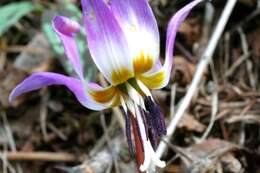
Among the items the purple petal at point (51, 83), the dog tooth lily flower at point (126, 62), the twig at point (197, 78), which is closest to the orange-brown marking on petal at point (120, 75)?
the dog tooth lily flower at point (126, 62)

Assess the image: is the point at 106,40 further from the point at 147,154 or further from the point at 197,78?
the point at 197,78

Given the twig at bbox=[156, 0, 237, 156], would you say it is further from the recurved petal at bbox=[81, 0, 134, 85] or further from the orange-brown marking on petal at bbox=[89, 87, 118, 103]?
the recurved petal at bbox=[81, 0, 134, 85]

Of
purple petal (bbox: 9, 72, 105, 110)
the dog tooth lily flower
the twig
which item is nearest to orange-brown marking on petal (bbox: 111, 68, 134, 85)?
the dog tooth lily flower

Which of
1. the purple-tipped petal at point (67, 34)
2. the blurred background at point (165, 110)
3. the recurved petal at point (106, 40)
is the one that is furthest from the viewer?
the blurred background at point (165, 110)

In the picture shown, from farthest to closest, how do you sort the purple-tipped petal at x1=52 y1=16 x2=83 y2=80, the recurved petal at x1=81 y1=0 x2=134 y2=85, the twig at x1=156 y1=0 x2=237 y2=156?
the twig at x1=156 y1=0 x2=237 y2=156 → the purple-tipped petal at x1=52 y1=16 x2=83 y2=80 → the recurved petal at x1=81 y1=0 x2=134 y2=85

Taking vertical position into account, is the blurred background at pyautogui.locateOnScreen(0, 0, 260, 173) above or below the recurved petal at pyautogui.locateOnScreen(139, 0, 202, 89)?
below

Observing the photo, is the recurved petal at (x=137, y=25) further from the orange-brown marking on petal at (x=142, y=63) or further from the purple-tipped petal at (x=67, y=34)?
the purple-tipped petal at (x=67, y=34)

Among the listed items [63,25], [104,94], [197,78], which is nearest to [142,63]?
[104,94]

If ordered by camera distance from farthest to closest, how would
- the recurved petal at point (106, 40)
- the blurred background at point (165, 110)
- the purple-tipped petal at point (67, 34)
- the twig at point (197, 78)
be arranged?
the blurred background at point (165, 110) < the twig at point (197, 78) < the purple-tipped petal at point (67, 34) < the recurved petal at point (106, 40)
